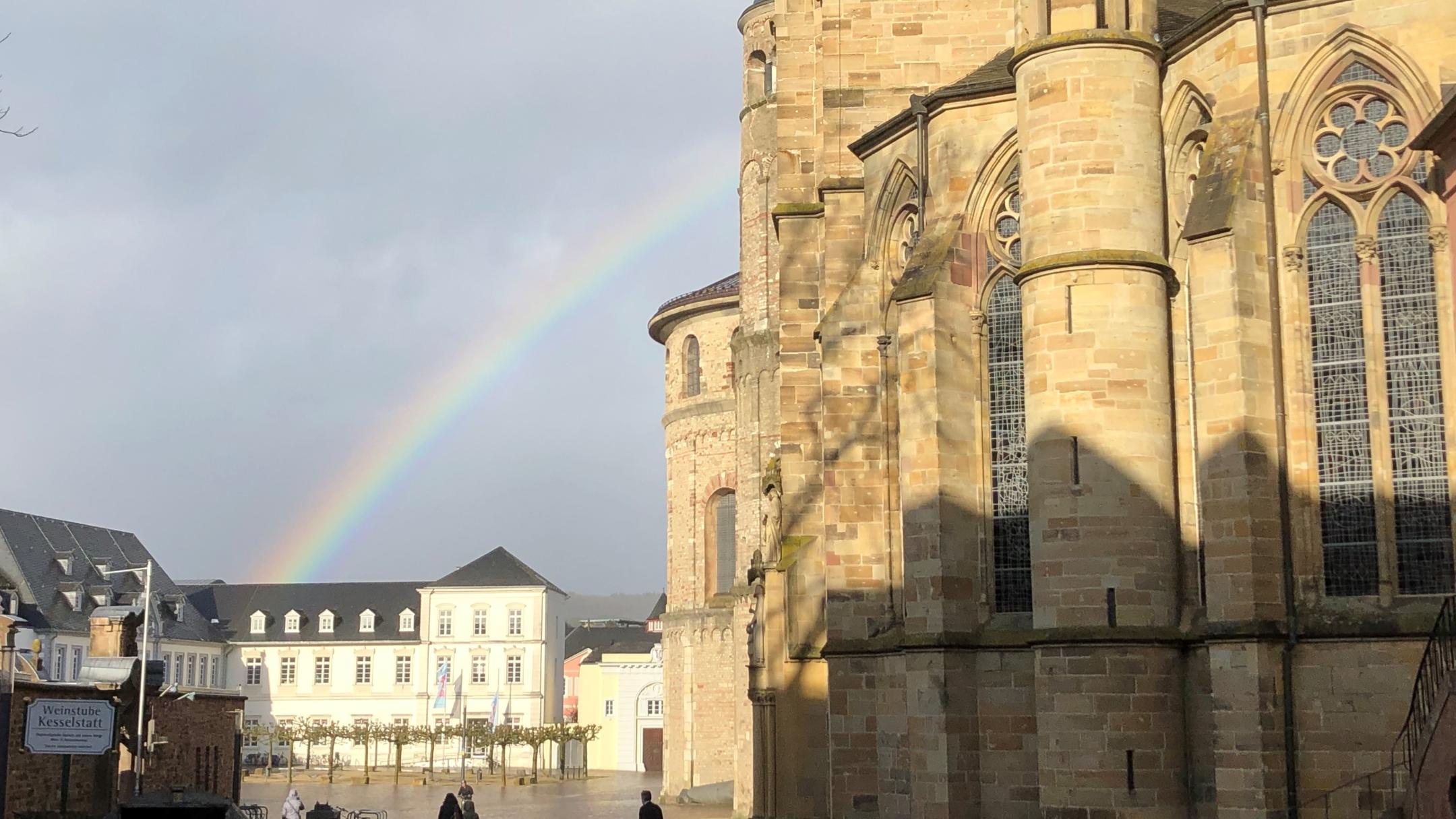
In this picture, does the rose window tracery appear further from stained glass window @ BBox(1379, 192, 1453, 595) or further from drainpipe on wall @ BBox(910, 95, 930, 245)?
drainpipe on wall @ BBox(910, 95, 930, 245)

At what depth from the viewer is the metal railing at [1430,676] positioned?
14.7 metres

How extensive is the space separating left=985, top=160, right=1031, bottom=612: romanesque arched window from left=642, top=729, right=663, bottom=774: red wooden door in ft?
248

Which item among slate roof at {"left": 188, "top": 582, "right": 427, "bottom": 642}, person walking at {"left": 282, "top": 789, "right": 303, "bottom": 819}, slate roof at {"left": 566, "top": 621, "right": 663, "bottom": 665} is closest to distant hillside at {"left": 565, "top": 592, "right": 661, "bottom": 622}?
slate roof at {"left": 566, "top": 621, "right": 663, "bottom": 665}

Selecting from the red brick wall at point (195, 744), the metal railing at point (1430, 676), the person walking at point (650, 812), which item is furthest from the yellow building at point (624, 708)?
the metal railing at point (1430, 676)

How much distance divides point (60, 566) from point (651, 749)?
3310 cm

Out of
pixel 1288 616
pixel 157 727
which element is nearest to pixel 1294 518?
pixel 1288 616

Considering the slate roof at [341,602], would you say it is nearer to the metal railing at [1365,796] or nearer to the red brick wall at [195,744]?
the red brick wall at [195,744]

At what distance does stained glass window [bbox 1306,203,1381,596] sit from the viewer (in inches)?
650

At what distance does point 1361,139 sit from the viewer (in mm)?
17062

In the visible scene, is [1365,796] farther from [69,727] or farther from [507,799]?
[507,799]

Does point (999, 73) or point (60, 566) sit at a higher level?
point (999, 73)

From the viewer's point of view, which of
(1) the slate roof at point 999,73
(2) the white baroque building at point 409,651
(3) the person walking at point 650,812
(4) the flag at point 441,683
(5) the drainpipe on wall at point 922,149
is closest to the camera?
(1) the slate roof at point 999,73

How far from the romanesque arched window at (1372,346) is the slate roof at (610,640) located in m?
79.1

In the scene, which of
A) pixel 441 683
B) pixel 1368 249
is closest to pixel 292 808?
pixel 1368 249
